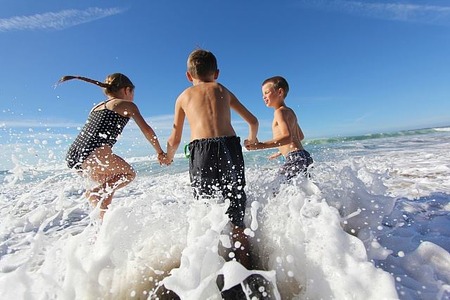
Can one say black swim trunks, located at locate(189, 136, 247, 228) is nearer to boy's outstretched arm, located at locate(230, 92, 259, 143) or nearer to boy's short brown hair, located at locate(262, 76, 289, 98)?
boy's outstretched arm, located at locate(230, 92, 259, 143)

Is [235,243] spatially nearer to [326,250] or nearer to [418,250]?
[326,250]

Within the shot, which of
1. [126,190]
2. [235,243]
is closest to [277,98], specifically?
[235,243]

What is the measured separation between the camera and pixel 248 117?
121 inches

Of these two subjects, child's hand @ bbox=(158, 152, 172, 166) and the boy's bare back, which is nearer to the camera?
the boy's bare back

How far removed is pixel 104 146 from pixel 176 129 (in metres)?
0.84

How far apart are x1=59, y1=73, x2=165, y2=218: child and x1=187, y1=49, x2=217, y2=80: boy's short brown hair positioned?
821 millimetres

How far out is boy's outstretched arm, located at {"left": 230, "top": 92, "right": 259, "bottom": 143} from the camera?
2.96m

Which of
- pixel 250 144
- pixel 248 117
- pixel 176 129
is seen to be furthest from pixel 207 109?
pixel 250 144

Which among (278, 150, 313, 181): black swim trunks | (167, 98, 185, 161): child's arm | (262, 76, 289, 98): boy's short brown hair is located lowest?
(278, 150, 313, 181): black swim trunks

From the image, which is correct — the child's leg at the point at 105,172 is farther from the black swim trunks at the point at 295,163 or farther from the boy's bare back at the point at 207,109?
the black swim trunks at the point at 295,163

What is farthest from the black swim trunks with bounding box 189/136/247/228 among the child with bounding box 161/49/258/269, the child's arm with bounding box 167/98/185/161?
the child's arm with bounding box 167/98/185/161

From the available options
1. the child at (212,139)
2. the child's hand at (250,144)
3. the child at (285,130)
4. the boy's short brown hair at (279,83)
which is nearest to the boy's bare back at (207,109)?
the child at (212,139)

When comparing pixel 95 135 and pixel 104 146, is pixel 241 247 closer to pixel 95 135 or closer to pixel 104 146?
pixel 104 146

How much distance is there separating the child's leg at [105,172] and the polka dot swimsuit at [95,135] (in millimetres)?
64
